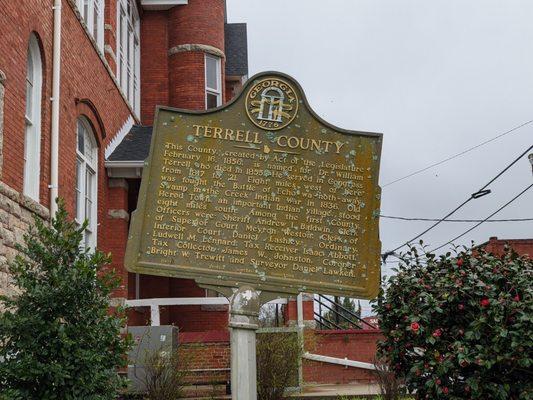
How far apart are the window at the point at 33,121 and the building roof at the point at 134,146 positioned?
3.80 m

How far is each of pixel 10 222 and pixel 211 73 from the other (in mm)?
12038

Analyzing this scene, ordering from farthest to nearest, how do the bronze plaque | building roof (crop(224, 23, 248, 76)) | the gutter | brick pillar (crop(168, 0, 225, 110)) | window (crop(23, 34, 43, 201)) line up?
building roof (crop(224, 23, 248, 76)) < brick pillar (crop(168, 0, 225, 110)) < the gutter < window (crop(23, 34, 43, 201)) < the bronze plaque

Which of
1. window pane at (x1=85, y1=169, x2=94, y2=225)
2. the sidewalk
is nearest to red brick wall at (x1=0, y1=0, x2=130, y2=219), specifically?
window pane at (x1=85, y1=169, x2=94, y2=225)

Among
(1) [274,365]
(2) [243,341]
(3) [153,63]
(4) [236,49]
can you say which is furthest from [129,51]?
(2) [243,341]

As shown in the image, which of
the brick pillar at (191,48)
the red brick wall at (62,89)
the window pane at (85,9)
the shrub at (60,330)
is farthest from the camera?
the brick pillar at (191,48)

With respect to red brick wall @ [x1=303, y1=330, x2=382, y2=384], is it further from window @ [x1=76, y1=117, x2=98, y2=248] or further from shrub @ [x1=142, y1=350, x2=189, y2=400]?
window @ [x1=76, y1=117, x2=98, y2=248]

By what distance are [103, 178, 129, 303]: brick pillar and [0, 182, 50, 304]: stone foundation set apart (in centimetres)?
551

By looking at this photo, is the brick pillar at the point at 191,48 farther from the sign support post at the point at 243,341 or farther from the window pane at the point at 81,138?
the sign support post at the point at 243,341

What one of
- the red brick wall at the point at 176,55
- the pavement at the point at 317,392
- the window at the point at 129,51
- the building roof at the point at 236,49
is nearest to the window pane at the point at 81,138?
the window at the point at 129,51

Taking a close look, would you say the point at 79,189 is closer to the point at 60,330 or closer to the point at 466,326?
the point at 60,330

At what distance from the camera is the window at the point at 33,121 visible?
496 inches

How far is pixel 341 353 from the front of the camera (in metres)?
17.3

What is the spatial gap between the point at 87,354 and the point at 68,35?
7.81 m

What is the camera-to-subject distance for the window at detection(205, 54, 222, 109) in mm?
22000
